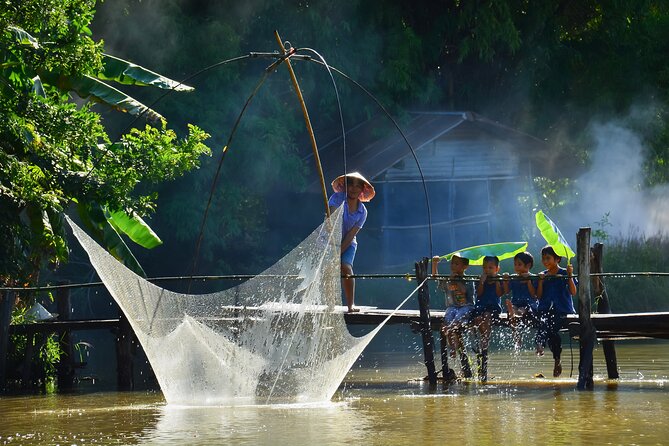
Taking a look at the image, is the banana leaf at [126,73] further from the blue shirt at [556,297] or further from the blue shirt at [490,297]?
the blue shirt at [556,297]

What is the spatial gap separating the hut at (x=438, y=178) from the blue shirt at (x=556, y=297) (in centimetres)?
934

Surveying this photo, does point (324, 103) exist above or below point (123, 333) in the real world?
above

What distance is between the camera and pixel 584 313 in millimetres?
9750

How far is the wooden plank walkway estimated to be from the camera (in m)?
9.57

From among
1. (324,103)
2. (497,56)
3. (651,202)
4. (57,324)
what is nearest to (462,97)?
(497,56)

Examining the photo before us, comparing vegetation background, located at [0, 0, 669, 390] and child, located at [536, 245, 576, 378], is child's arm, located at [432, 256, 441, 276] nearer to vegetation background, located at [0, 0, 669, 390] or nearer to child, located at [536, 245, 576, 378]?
child, located at [536, 245, 576, 378]

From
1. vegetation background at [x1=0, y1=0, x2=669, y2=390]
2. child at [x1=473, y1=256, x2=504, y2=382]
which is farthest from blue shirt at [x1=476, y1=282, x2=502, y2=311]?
vegetation background at [x1=0, y1=0, x2=669, y2=390]

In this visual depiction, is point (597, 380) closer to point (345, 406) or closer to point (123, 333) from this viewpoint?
point (345, 406)

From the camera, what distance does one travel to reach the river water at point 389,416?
284 inches

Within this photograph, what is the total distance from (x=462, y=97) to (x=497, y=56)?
3.57ft

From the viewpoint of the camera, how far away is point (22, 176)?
30.3 ft

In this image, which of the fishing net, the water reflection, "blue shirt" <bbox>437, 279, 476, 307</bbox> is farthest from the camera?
"blue shirt" <bbox>437, 279, 476, 307</bbox>

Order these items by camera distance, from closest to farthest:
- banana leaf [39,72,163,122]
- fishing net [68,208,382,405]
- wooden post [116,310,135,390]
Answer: fishing net [68,208,382,405] → wooden post [116,310,135,390] → banana leaf [39,72,163,122]

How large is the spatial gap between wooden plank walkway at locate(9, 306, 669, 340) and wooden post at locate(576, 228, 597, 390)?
0.33 ft
